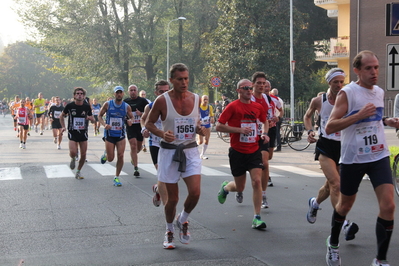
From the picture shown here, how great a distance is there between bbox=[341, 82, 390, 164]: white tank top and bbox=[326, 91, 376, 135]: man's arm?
5cm

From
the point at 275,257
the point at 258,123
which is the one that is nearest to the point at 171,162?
the point at 275,257

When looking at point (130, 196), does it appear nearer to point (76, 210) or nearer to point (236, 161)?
point (76, 210)

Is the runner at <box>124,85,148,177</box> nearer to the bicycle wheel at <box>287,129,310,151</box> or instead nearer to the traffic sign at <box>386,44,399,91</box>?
the traffic sign at <box>386,44,399,91</box>

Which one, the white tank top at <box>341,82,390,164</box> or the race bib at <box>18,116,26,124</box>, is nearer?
the white tank top at <box>341,82,390,164</box>

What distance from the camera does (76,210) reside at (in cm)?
887

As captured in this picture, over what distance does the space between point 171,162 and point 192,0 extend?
4417cm

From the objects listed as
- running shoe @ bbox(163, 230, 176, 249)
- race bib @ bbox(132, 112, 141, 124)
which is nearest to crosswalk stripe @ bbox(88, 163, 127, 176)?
race bib @ bbox(132, 112, 141, 124)

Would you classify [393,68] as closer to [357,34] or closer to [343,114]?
[343,114]

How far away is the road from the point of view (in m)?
5.97

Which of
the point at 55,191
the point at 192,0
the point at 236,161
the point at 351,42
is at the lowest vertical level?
the point at 55,191

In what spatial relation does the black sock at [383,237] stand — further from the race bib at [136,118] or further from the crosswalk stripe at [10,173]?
the crosswalk stripe at [10,173]

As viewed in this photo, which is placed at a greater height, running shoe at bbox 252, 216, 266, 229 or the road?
running shoe at bbox 252, 216, 266, 229

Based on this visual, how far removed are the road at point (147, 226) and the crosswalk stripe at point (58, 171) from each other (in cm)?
10

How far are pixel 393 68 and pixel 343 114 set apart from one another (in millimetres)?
4756
